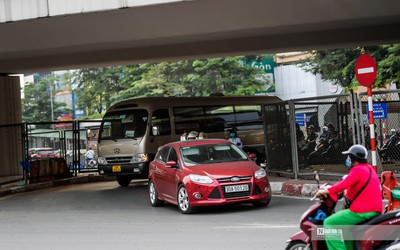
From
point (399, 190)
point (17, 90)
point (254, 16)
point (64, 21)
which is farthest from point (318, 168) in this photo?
point (17, 90)

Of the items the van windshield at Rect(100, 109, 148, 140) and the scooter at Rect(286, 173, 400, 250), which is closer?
the scooter at Rect(286, 173, 400, 250)

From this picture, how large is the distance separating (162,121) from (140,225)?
10.6m

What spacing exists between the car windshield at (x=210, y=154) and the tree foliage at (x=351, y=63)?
1291cm

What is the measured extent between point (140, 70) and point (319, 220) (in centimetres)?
3870

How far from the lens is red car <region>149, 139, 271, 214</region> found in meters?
12.3

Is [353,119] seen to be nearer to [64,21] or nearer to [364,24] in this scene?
[364,24]

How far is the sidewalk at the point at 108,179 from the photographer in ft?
49.8

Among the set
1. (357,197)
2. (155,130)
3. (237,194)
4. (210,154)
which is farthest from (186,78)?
(357,197)

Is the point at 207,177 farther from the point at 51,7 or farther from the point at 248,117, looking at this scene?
the point at 248,117

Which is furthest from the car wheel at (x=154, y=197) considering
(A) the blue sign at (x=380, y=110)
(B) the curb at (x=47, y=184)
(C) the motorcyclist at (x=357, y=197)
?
(C) the motorcyclist at (x=357, y=197)

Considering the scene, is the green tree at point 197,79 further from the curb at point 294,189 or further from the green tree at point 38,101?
the curb at point 294,189

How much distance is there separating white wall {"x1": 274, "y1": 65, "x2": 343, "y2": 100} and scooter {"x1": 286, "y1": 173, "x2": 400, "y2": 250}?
47707 millimetres

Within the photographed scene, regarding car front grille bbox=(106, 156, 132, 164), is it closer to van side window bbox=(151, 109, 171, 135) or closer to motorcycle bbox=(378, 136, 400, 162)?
van side window bbox=(151, 109, 171, 135)

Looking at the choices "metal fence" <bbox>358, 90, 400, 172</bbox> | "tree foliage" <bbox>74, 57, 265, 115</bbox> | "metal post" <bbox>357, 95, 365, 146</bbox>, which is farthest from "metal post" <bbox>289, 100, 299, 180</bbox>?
"tree foliage" <bbox>74, 57, 265, 115</bbox>
